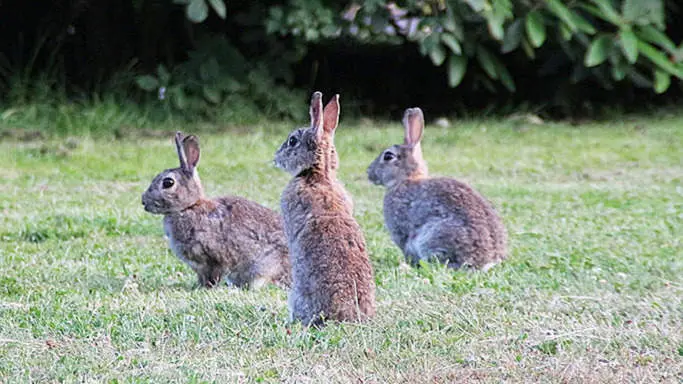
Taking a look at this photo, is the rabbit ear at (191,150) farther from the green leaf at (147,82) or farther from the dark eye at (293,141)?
the green leaf at (147,82)

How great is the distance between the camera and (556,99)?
14102 mm

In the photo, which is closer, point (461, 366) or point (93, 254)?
point (461, 366)

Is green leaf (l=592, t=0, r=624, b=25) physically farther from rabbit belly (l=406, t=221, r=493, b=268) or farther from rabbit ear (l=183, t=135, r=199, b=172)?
rabbit ear (l=183, t=135, r=199, b=172)

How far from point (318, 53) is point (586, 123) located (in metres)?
3.52

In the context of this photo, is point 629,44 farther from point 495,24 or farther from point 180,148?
point 180,148

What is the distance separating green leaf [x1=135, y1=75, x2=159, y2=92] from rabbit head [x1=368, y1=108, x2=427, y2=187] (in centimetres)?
542

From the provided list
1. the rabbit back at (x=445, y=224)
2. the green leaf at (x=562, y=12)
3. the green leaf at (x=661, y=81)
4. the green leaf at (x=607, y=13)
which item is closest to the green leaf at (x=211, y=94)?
the green leaf at (x=562, y=12)

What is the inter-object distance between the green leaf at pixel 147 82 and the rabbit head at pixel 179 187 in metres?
6.40

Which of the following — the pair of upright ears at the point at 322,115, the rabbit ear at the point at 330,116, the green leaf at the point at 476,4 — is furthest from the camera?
the green leaf at the point at 476,4

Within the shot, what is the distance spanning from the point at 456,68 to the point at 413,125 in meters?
5.03

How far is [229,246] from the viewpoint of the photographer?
5.98 metres

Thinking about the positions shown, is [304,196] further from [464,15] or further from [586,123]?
[586,123]

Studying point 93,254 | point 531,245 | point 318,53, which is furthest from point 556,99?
point 93,254

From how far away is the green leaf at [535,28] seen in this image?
11836 millimetres
